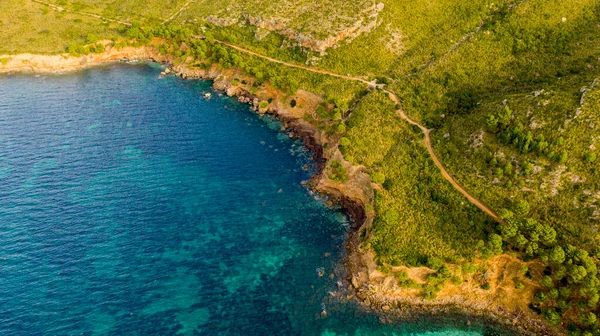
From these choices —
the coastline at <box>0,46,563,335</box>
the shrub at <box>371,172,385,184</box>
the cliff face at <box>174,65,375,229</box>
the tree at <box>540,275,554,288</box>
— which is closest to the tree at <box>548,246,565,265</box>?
the tree at <box>540,275,554,288</box>

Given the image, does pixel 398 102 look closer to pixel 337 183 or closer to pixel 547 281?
A: pixel 337 183

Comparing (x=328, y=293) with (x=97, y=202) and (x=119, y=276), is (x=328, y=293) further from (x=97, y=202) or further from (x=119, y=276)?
(x=97, y=202)

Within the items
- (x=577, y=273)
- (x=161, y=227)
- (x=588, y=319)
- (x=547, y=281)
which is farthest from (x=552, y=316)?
(x=161, y=227)

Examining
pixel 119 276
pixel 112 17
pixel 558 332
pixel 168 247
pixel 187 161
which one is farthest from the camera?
pixel 112 17

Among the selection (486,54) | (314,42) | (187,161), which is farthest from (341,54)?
(187,161)

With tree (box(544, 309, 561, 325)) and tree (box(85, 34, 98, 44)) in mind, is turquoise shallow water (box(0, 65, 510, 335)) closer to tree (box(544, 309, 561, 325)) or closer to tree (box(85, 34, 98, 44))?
tree (box(544, 309, 561, 325))
